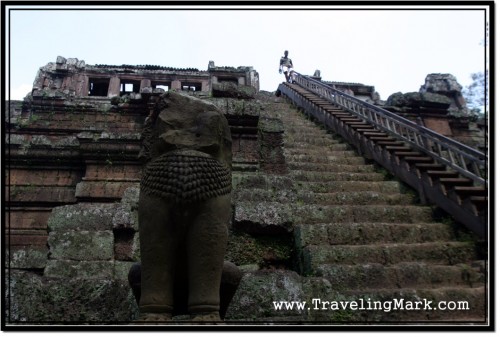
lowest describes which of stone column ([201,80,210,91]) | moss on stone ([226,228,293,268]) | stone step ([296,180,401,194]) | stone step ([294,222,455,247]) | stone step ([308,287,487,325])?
stone step ([308,287,487,325])

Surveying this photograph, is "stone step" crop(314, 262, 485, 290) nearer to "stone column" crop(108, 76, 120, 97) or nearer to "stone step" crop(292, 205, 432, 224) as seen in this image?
"stone step" crop(292, 205, 432, 224)

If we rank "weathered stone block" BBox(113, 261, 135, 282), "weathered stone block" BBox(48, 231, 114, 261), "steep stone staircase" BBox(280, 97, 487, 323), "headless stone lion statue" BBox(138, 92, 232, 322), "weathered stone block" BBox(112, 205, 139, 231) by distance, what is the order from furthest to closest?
"weathered stone block" BBox(112, 205, 139, 231), "weathered stone block" BBox(48, 231, 114, 261), "weathered stone block" BBox(113, 261, 135, 282), "steep stone staircase" BBox(280, 97, 487, 323), "headless stone lion statue" BBox(138, 92, 232, 322)

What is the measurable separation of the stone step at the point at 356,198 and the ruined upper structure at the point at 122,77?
58.7ft

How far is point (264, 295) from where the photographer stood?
10.8ft

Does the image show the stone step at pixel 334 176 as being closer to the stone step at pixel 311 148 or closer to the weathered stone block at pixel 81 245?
the stone step at pixel 311 148

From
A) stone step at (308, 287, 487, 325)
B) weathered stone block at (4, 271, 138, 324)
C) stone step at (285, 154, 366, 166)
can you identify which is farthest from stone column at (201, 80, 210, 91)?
stone step at (308, 287, 487, 325)

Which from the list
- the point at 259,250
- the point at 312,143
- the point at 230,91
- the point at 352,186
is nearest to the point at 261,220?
the point at 259,250

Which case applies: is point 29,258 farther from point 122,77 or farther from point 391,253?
point 122,77

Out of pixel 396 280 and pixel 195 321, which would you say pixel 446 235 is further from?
pixel 195 321

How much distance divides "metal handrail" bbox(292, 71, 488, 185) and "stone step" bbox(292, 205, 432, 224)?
29.9 inches

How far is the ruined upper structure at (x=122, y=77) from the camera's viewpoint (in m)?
23.0

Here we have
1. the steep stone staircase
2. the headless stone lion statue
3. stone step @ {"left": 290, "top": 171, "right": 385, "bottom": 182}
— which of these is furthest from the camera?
stone step @ {"left": 290, "top": 171, "right": 385, "bottom": 182}

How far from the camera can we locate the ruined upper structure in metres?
23.0

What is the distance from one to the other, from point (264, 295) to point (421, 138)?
441 centimetres
